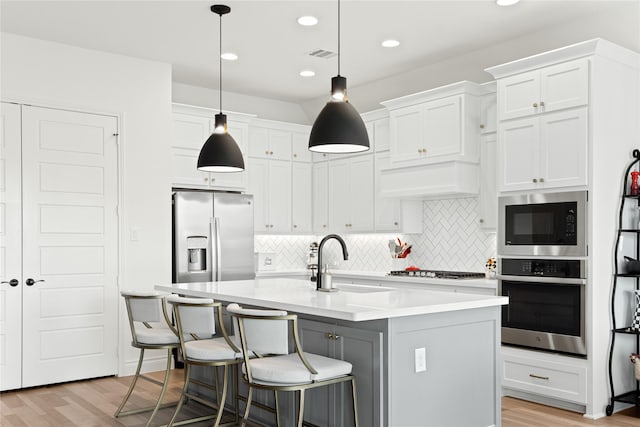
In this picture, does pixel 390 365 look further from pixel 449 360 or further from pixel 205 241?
pixel 205 241

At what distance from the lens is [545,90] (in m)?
4.57

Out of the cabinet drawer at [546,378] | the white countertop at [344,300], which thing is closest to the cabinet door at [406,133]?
the white countertop at [344,300]

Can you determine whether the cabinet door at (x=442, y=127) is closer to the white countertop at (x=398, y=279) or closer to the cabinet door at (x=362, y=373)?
the white countertop at (x=398, y=279)

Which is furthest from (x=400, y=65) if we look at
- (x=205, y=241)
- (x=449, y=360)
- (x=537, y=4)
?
(x=449, y=360)

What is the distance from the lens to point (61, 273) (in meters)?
5.26

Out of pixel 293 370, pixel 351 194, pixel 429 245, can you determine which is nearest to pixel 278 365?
pixel 293 370

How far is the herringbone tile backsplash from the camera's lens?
589 centimetres

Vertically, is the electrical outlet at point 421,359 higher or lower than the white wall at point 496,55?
lower

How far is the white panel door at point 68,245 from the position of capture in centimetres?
512

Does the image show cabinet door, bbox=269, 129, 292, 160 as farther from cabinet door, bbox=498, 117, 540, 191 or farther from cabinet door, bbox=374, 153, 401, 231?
cabinet door, bbox=498, 117, 540, 191

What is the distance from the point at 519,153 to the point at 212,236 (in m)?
3.08

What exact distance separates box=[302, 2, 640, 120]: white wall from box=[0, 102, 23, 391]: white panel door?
10.5 ft

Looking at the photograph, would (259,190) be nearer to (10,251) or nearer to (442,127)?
(442,127)

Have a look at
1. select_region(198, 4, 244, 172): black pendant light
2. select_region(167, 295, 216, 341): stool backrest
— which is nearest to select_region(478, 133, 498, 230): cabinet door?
select_region(198, 4, 244, 172): black pendant light
